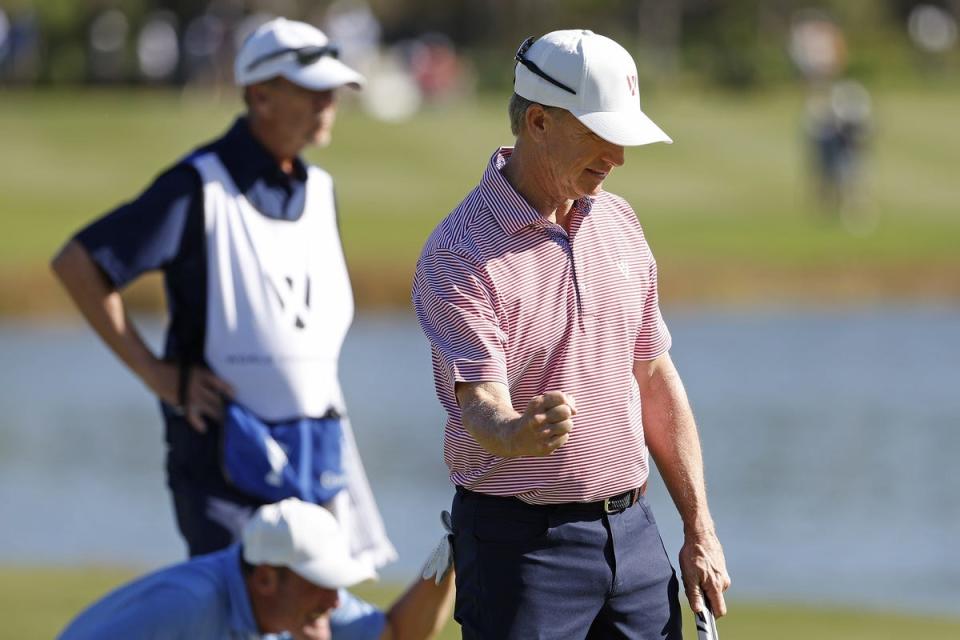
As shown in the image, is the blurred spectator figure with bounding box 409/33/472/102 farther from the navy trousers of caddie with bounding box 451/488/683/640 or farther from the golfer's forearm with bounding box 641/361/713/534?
the navy trousers of caddie with bounding box 451/488/683/640

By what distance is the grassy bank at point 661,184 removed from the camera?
24953 millimetres

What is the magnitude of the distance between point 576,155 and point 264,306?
1.67 meters

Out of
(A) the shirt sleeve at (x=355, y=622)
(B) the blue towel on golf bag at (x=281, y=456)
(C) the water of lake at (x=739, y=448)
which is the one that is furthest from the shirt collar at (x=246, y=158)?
(C) the water of lake at (x=739, y=448)

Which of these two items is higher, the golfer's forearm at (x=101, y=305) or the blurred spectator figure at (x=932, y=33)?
the blurred spectator figure at (x=932, y=33)

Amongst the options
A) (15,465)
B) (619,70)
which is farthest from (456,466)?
(15,465)

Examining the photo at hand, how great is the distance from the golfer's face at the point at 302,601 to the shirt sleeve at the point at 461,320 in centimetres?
70

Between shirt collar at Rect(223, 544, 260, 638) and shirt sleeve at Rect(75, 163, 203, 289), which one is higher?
shirt sleeve at Rect(75, 163, 203, 289)

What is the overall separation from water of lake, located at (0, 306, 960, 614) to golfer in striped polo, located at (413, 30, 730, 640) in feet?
16.7

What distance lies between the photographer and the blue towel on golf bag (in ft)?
18.3

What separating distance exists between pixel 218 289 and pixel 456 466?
4.86 feet

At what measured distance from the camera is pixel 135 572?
9523 millimetres

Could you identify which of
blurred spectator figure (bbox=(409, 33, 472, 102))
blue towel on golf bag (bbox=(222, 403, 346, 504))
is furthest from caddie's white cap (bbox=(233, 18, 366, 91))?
blurred spectator figure (bbox=(409, 33, 472, 102))

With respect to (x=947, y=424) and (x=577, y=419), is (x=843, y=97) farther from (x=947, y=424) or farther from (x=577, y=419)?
(x=577, y=419)

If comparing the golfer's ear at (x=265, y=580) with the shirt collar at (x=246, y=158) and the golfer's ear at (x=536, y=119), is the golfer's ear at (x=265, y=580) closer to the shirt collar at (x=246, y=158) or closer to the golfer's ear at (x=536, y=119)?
the golfer's ear at (x=536, y=119)
